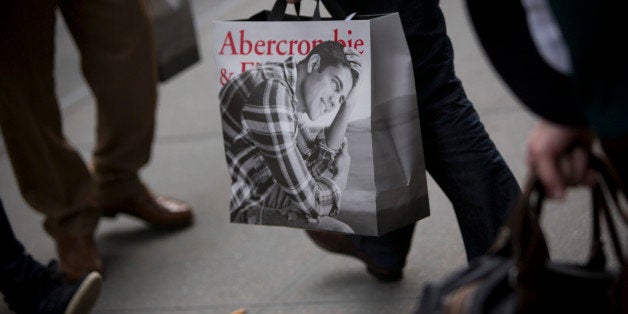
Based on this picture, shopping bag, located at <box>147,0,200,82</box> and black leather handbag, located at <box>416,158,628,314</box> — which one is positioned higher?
black leather handbag, located at <box>416,158,628,314</box>

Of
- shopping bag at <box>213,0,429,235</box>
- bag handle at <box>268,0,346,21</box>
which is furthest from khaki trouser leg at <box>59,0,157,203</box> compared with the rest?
bag handle at <box>268,0,346,21</box>

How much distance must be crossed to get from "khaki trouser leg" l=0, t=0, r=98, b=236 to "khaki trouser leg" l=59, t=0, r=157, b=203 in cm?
18

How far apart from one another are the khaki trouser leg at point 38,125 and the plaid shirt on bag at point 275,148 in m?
1.08

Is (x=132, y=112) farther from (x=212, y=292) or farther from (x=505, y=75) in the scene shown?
(x=505, y=75)

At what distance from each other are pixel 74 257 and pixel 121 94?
0.64 m

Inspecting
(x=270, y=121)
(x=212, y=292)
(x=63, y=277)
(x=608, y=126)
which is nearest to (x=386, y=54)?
(x=270, y=121)

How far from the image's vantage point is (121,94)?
3.84 meters

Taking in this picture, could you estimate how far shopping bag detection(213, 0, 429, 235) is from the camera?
→ 2.55 meters

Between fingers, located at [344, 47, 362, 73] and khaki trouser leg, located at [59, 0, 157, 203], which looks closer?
fingers, located at [344, 47, 362, 73]

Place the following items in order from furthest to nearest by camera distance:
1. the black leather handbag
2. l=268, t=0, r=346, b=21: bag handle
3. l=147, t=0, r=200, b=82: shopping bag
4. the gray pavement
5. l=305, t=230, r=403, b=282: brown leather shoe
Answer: l=147, t=0, r=200, b=82: shopping bag < the gray pavement < l=305, t=230, r=403, b=282: brown leather shoe < l=268, t=0, r=346, b=21: bag handle < the black leather handbag

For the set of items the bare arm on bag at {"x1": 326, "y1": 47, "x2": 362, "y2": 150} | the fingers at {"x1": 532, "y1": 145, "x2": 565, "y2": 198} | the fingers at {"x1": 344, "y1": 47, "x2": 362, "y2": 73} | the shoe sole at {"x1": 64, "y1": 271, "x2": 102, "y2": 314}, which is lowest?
the shoe sole at {"x1": 64, "y1": 271, "x2": 102, "y2": 314}

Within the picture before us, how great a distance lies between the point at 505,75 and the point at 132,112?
2.38 meters

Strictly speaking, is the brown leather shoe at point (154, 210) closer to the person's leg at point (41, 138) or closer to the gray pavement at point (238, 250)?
the gray pavement at point (238, 250)

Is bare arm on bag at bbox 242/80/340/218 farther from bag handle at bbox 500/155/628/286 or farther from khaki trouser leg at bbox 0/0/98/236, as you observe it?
khaki trouser leg at bbox 0/0/98/236
